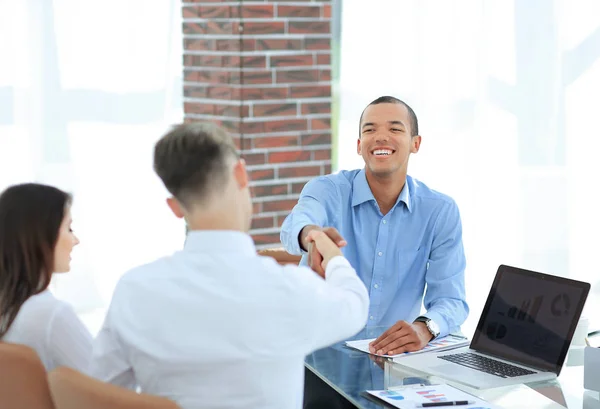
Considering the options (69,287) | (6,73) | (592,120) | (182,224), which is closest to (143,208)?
(182,224)

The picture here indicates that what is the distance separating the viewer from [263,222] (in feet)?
13.9

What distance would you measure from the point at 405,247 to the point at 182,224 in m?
1.73

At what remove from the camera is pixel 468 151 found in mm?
5082

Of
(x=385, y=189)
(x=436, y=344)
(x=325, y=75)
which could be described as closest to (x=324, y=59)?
(x=325, y=75)

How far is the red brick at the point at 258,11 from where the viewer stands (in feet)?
13.3

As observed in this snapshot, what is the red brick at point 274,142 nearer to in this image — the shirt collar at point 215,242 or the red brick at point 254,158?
the red brick at point 254,158

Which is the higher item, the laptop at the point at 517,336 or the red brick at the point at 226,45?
the red brick at the point at 226,45

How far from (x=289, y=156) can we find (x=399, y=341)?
1.90 meters

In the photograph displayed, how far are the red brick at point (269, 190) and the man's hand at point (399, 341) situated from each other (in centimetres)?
179

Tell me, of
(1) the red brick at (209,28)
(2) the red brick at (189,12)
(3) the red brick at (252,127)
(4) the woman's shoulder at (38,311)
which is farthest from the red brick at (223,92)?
(4) the woman's shoulder at (38,311)

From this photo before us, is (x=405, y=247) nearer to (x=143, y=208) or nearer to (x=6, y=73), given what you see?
(x=143, y=208)

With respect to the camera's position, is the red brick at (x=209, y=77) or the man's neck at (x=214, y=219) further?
the red brick at (x=209, y=77)

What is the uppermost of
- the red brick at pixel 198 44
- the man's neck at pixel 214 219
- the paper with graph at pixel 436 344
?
the red brick at pixel 198 44

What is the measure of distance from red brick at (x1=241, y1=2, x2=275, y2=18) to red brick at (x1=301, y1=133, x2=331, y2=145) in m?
0.59
